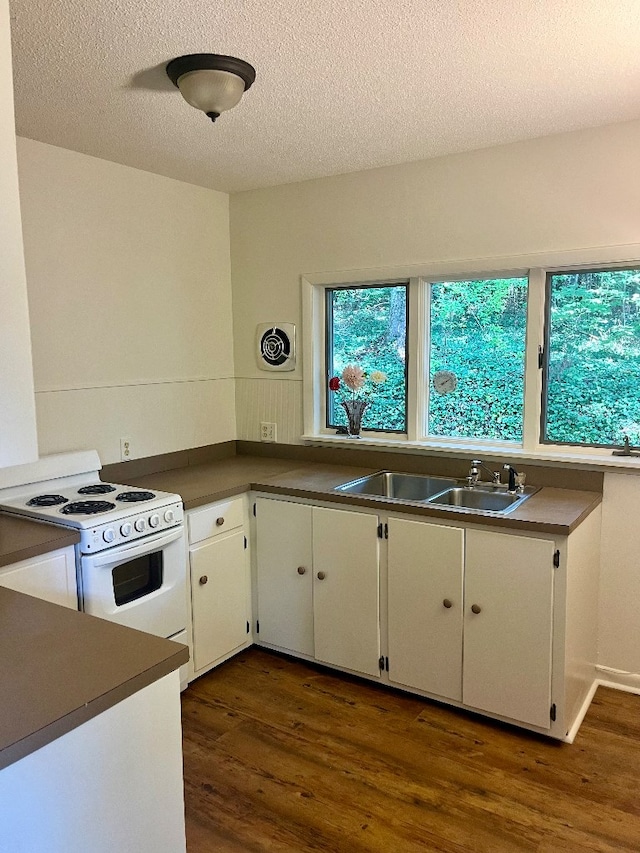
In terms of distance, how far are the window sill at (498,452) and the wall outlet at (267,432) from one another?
0.72ft

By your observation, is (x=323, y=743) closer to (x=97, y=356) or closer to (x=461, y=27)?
(x=97, y=356)

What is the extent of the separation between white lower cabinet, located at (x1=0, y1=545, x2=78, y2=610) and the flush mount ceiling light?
5.19 ft

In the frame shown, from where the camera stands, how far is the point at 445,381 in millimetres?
3275

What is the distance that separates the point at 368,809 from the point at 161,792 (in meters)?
1.01

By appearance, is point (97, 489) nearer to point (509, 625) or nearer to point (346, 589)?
point (346, 589)

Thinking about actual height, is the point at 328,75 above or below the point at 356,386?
above

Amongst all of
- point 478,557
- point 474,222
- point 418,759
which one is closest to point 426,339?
point 474,222

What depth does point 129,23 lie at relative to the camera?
71.4 inches

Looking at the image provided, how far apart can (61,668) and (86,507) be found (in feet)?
3.95

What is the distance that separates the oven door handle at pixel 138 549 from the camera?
7.82 ft

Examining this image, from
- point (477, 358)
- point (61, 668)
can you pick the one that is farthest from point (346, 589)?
point (61, 668)

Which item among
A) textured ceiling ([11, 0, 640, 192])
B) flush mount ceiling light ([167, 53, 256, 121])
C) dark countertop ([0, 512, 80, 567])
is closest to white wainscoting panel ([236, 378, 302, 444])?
textured ceiling ([11, 0, 640, 192])

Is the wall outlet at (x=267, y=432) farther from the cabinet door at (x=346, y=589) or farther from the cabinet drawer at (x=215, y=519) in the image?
the cabinet door at (x=346, y=589)

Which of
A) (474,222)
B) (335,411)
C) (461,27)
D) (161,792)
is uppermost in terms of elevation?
(461,27)
